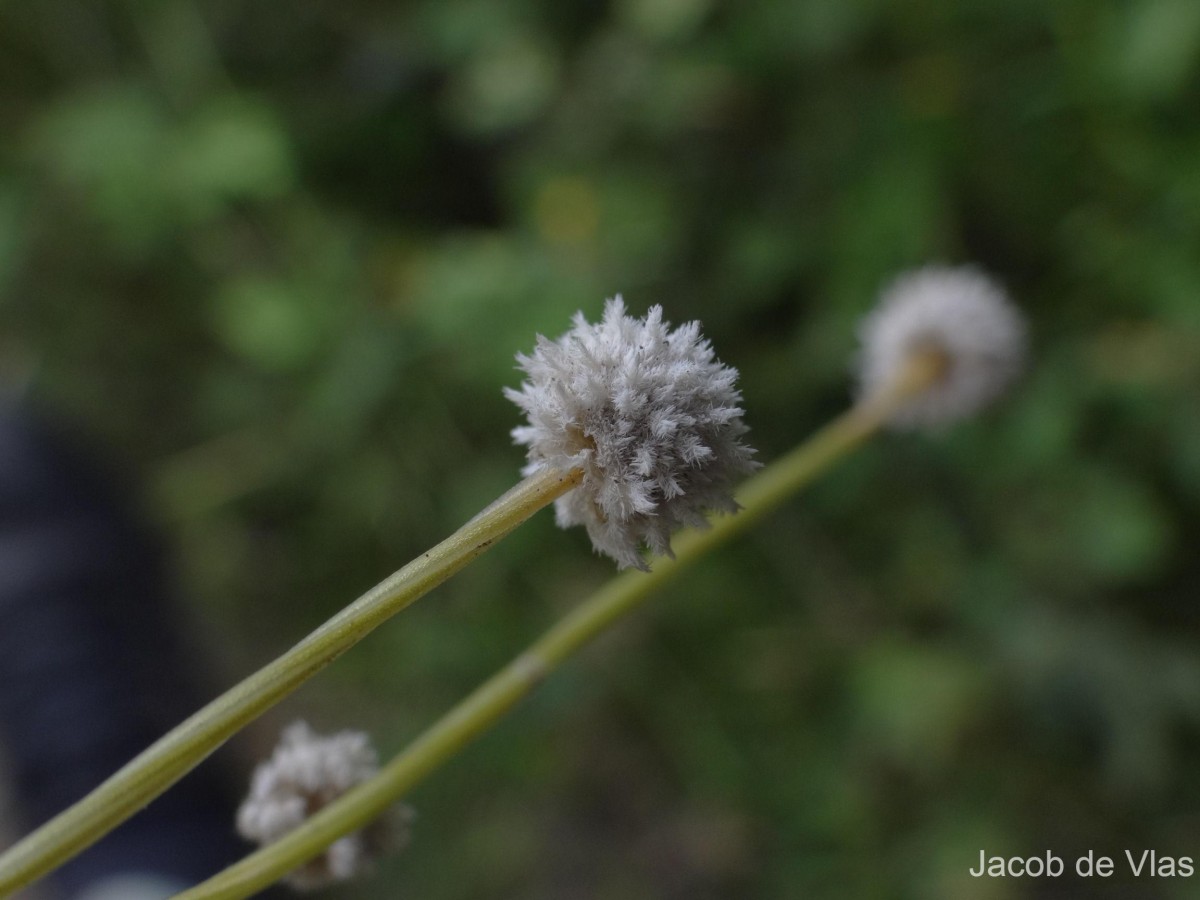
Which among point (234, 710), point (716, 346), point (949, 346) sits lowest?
point (234, 710)

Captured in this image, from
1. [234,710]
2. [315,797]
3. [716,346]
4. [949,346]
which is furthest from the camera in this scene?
[716,346]

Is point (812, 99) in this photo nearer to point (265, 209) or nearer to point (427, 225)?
point (427, 225)

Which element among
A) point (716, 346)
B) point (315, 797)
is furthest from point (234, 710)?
point (716, 346)

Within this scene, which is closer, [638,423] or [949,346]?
[638,423]

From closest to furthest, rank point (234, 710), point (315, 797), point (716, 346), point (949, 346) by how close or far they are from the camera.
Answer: point (234, 710)
point (315, 797)
point (949, 346)
point (716, 346)

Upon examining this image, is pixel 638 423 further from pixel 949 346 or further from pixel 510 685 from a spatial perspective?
pixel 949 346

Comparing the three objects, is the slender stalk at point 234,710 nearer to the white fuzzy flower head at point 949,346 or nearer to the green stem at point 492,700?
the green stem at point 492,700

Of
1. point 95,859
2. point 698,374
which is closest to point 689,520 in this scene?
point 698,374
